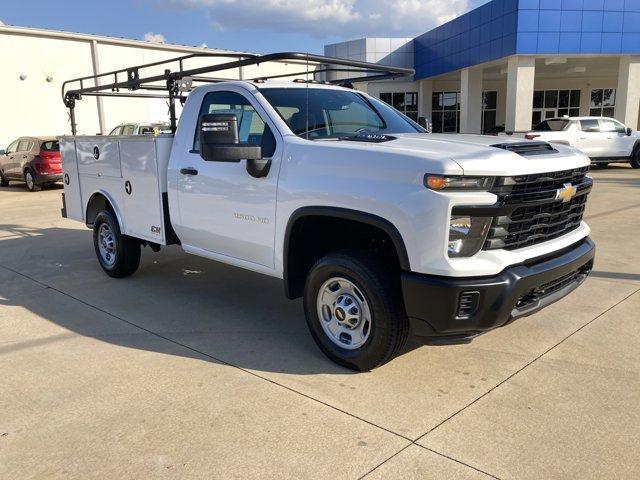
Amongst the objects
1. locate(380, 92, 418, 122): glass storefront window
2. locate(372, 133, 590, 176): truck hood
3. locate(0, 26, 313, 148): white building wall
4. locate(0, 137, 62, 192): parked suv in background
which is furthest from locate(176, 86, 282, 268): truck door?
locate(380, 92, 418, 122): glass storefront window

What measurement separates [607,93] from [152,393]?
132ft

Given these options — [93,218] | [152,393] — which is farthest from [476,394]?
[93,218]

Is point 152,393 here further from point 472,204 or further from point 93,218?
point 93,218

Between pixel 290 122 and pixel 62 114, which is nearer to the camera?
pixel 290 122

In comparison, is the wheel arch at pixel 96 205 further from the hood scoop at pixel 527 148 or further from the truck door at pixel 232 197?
the hood scoop at pixel 527 148

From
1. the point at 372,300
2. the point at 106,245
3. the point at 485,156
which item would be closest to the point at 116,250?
the point at 106,245

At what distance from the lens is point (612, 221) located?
9.57m

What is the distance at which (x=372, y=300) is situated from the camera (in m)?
3.69

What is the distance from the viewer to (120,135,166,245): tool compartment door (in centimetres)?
554

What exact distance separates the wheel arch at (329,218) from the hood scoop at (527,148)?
95 cm

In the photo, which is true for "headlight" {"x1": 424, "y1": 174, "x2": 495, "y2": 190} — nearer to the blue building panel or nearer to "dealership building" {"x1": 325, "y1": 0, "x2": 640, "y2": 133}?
"dealership building" {"x1": 325, "y1": 0, "x2": 640, "y2": 133}

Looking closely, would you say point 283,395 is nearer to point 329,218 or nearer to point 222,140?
point 329,218

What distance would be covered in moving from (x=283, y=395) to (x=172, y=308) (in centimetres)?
223

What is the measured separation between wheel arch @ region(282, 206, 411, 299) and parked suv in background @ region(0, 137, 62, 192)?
14.7m
